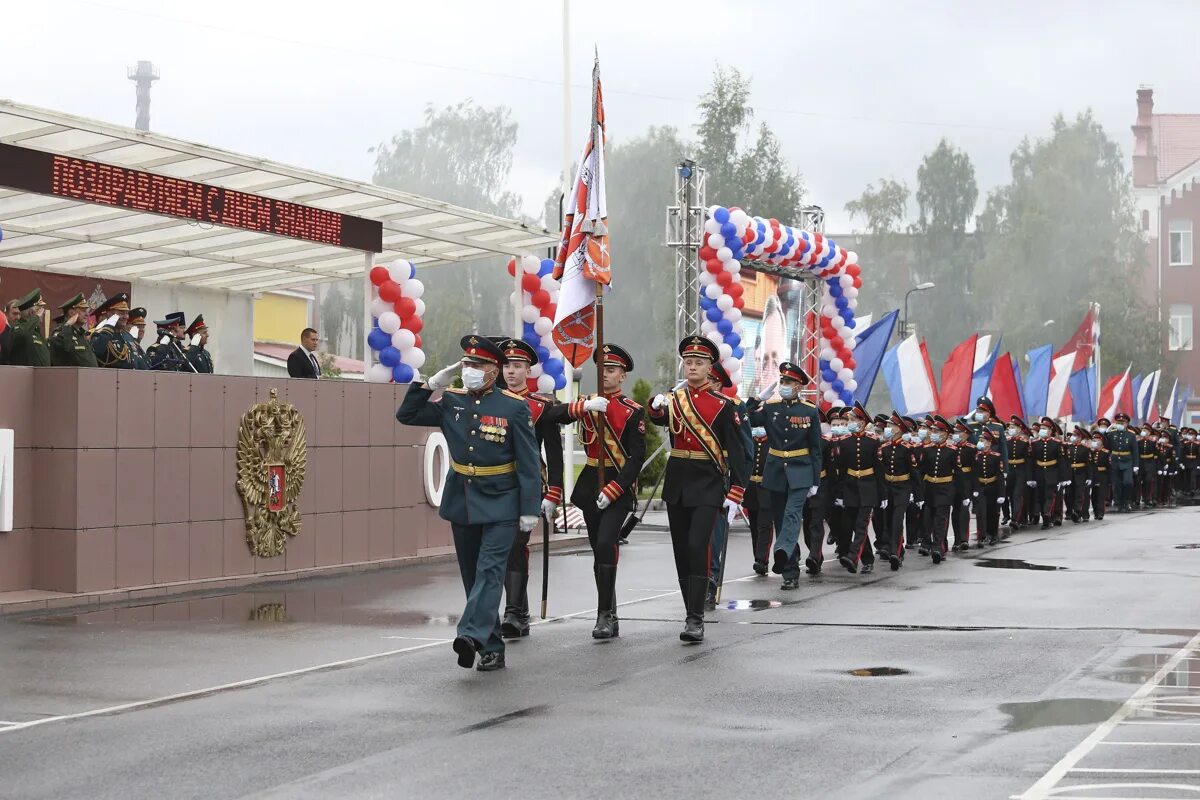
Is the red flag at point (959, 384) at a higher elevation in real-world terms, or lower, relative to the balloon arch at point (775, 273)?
lower

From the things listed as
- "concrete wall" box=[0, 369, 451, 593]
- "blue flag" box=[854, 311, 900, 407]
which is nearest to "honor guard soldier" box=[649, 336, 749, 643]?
"concrete wall" box=[0, 369, 451, 593]

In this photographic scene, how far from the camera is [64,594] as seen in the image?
13688 millimetres

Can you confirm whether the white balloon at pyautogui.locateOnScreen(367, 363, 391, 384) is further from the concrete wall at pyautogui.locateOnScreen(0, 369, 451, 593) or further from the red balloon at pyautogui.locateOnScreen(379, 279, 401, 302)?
the concrete wall at pyautogui.locateOnScreen(0, 369, 451, 593)

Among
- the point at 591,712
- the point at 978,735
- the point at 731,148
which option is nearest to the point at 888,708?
the point at 978,735

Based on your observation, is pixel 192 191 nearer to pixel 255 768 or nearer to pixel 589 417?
pixel 589 417

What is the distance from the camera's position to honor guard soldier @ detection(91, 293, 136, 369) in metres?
14.8

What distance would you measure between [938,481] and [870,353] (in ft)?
40.7

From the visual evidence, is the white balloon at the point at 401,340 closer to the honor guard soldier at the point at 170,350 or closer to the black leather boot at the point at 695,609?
the honor guard soldier at the point at 170,350

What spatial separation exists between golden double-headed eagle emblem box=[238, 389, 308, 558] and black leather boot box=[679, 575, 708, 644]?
6.01 meters

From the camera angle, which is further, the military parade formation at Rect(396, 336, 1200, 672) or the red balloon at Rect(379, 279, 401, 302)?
the red balloon at Rect(379, 279, 401, 302)

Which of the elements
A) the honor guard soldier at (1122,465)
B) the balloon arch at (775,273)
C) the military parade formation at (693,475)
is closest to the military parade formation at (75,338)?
the military parade formation at (693,475)

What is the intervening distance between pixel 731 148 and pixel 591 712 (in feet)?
206

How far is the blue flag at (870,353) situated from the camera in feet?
→ 104

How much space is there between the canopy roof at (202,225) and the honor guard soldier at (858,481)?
527 centimetres
